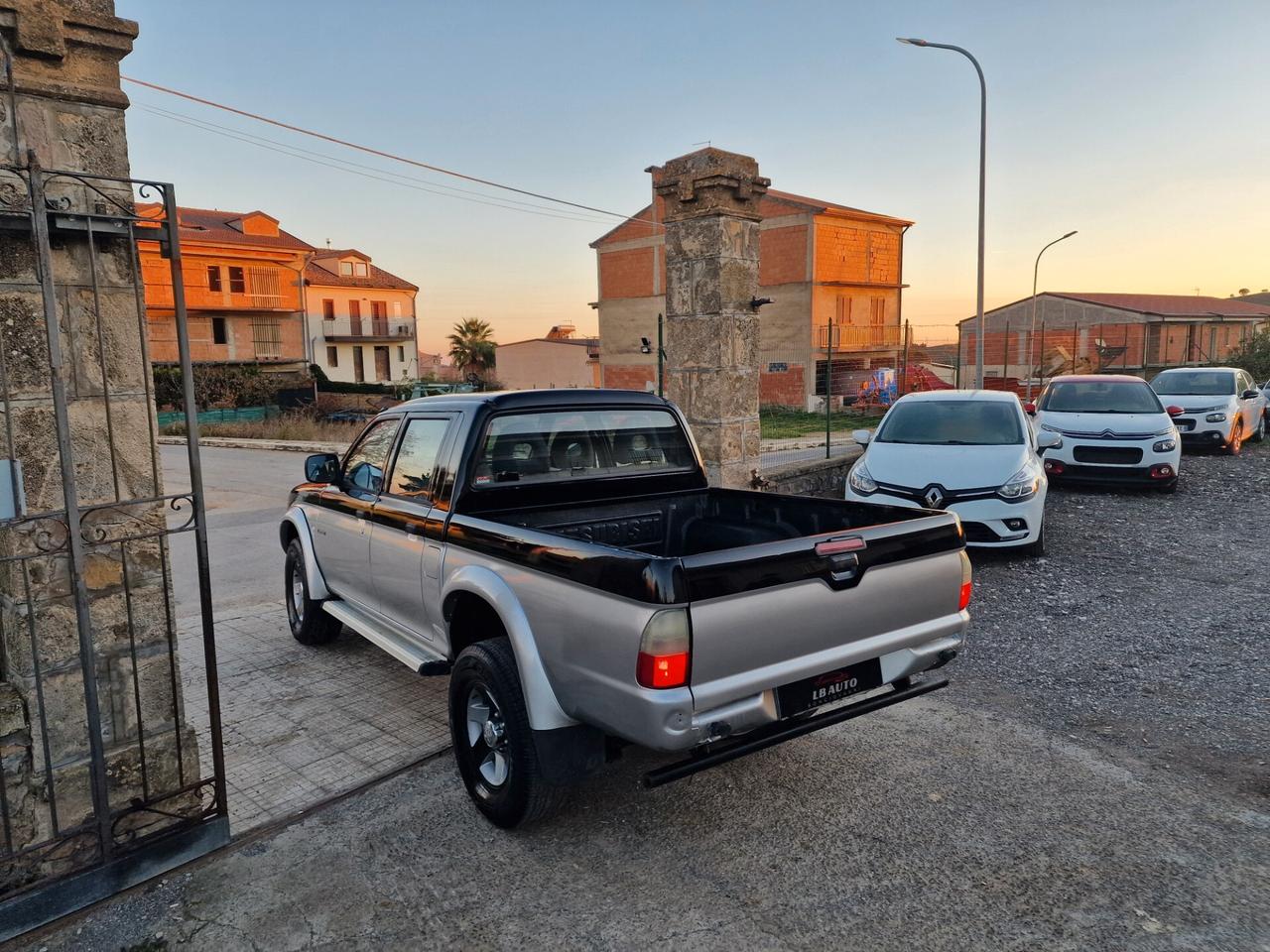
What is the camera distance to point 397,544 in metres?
4.66

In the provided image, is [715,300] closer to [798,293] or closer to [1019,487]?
[1019,487]

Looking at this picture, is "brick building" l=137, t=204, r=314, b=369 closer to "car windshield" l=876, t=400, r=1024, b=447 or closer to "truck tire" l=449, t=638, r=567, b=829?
"car windshield" l=876, t=400, r=1024, b=447

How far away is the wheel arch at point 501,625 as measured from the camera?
11.1 ft

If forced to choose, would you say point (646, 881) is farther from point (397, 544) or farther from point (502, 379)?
point (502, 379)

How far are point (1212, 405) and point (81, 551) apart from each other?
1774 cm

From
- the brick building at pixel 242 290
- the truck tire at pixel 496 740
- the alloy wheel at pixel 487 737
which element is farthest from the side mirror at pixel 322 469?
the brick building at pixel 242 290

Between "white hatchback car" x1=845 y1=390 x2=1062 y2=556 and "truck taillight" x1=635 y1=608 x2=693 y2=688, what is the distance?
17.8 feet

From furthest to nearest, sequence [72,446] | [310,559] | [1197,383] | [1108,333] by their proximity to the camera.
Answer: [1108,333]
[1197,383]
[310,559]
[72,446]

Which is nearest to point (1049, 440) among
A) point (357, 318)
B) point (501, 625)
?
point (501, 625)

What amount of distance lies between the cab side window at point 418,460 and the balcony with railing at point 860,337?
105 ft

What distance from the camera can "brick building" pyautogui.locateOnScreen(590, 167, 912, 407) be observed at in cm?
3572

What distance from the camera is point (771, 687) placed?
10.5 feet

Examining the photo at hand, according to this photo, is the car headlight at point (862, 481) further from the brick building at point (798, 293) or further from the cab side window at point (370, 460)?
the brick building at point (798, 293)

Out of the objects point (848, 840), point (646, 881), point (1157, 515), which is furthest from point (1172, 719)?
point (1157, 515)
